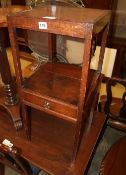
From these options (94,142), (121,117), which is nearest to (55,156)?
(94,142)

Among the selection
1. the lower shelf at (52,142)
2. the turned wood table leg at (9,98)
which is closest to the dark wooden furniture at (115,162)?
the lower shelf at (52,142)

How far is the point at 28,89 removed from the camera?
2.95 feet

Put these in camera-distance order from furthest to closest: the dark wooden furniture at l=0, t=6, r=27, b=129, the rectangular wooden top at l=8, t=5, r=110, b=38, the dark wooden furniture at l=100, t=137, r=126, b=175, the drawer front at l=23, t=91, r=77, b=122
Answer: the dark wooden furniture at l=0, t=6, r=27, b=129, the dark wooden furniture at l=100, t=137, r=126, b=175, the drawer front at l=23, t=91, r=77, b=122, the rectangular wooden top at l=8, t=5, r=110, b=38

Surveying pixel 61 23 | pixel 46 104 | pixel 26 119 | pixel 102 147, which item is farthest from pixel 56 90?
pixel 102 147

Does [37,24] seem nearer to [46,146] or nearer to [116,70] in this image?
[46,146]

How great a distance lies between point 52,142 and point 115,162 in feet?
1.23

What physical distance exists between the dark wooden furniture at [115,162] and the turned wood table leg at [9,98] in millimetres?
565

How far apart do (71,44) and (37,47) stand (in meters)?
0.29

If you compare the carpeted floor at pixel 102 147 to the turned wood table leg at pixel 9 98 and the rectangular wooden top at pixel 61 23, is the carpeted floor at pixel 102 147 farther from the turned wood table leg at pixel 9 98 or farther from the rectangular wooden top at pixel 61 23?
the rectangular wooden top at pixel 61 23

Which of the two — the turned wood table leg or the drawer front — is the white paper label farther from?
the turned wood table leg

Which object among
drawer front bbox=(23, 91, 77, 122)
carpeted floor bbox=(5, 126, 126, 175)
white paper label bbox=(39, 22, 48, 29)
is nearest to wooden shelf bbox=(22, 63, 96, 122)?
drawer front bbox=(23, 91, 77, 122)

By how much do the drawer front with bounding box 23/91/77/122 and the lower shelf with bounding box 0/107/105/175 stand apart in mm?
301

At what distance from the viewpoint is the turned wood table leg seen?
3.68ft

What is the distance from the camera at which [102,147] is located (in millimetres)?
1389
